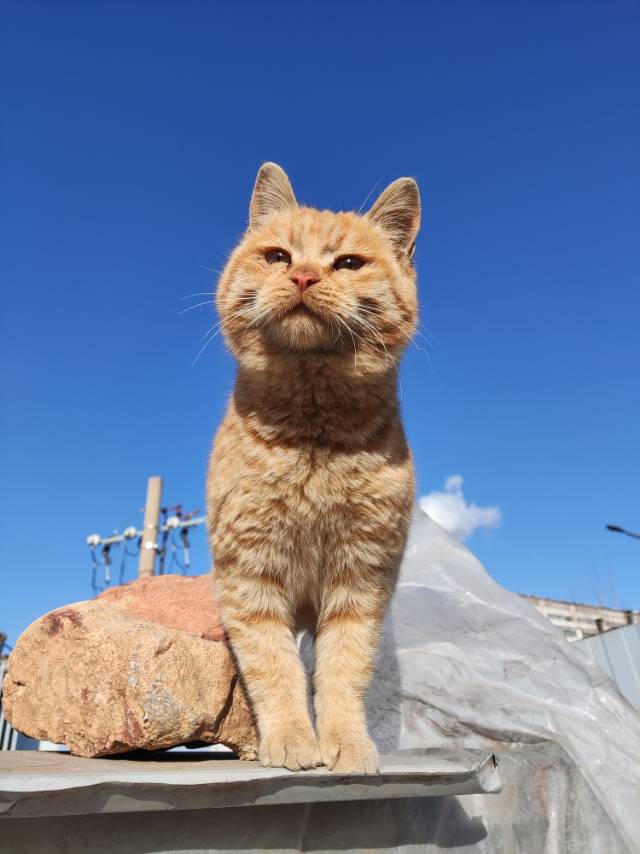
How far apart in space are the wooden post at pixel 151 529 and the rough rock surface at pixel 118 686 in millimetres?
5960

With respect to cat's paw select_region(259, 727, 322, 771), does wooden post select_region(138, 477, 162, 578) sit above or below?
above

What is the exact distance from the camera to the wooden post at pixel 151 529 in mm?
8203

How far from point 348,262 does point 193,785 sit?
67.8 inches

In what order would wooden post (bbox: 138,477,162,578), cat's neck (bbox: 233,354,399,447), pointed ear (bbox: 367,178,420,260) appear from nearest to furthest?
1. cat's neck (bbox: 233,354,399,447)
2. pointed ear (bbox: 367,178,420,260)
3. wooden post (bbox: 138,477,162,578)

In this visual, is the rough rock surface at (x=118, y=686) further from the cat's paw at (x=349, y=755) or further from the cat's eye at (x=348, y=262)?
the cat's eye at (x=348, y=262)

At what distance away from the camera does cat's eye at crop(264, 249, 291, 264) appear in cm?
225

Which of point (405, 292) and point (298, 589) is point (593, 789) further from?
point (405, 292)

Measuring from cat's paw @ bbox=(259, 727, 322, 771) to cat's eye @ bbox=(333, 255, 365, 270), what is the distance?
1.58 meters

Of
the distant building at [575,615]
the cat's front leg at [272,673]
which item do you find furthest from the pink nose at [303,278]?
the distant building at [575,615]

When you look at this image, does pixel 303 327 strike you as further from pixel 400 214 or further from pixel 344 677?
pixel 344 677

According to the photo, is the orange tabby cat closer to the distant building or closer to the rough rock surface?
the rough rock surface

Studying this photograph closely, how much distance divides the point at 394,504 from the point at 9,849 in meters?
1.43

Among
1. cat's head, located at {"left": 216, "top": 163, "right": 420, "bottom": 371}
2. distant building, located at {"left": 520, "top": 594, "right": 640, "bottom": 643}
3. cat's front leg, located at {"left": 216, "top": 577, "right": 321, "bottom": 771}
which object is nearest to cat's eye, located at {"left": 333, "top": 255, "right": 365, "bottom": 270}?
cat's head, located at {"left": 216, "top": 163, "right": 420, "bottom": 371}

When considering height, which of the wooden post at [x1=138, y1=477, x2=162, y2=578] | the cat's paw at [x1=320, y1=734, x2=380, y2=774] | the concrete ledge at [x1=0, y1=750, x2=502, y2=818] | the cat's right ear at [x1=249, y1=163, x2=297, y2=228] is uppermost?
the wooden post at [x1=138, y1=477, x2=162, y2=578]
